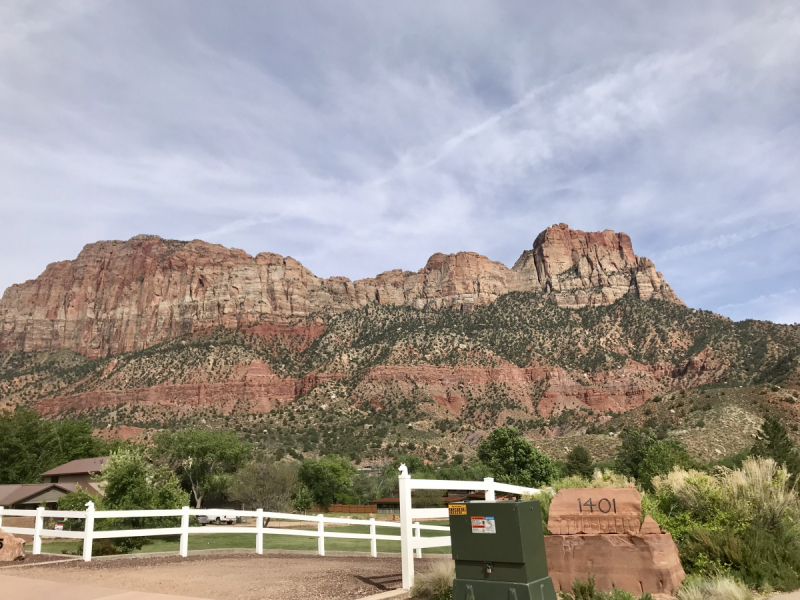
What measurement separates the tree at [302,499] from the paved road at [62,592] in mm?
43479

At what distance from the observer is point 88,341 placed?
154m

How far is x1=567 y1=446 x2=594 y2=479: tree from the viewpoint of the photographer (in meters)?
41.9

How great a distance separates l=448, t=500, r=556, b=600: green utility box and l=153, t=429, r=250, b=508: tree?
41.9 metres

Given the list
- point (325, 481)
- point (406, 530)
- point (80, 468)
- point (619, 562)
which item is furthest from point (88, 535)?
point (325, 481)

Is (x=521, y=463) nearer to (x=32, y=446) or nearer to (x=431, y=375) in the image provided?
(x=32, y=446)

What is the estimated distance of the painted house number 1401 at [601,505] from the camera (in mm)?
8227

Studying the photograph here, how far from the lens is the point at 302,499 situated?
2002 inches

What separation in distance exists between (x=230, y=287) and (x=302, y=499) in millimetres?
95092

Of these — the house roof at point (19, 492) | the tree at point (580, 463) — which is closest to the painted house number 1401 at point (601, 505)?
the house roof at point (19, 492)

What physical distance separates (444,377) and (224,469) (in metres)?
54.2

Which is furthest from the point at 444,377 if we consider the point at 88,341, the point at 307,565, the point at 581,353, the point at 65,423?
the point at 88,341

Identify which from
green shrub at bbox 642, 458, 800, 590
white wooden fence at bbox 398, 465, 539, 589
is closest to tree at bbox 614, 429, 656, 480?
green shrub at bbox 642, 458, 800, 590

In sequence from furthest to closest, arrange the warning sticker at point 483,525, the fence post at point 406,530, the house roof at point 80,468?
the house roof at point 80,468
the fence post at point 406,530
the warning sticker at point 483,525

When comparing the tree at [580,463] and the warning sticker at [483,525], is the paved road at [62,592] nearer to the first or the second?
the warning sticker at [483,525]
